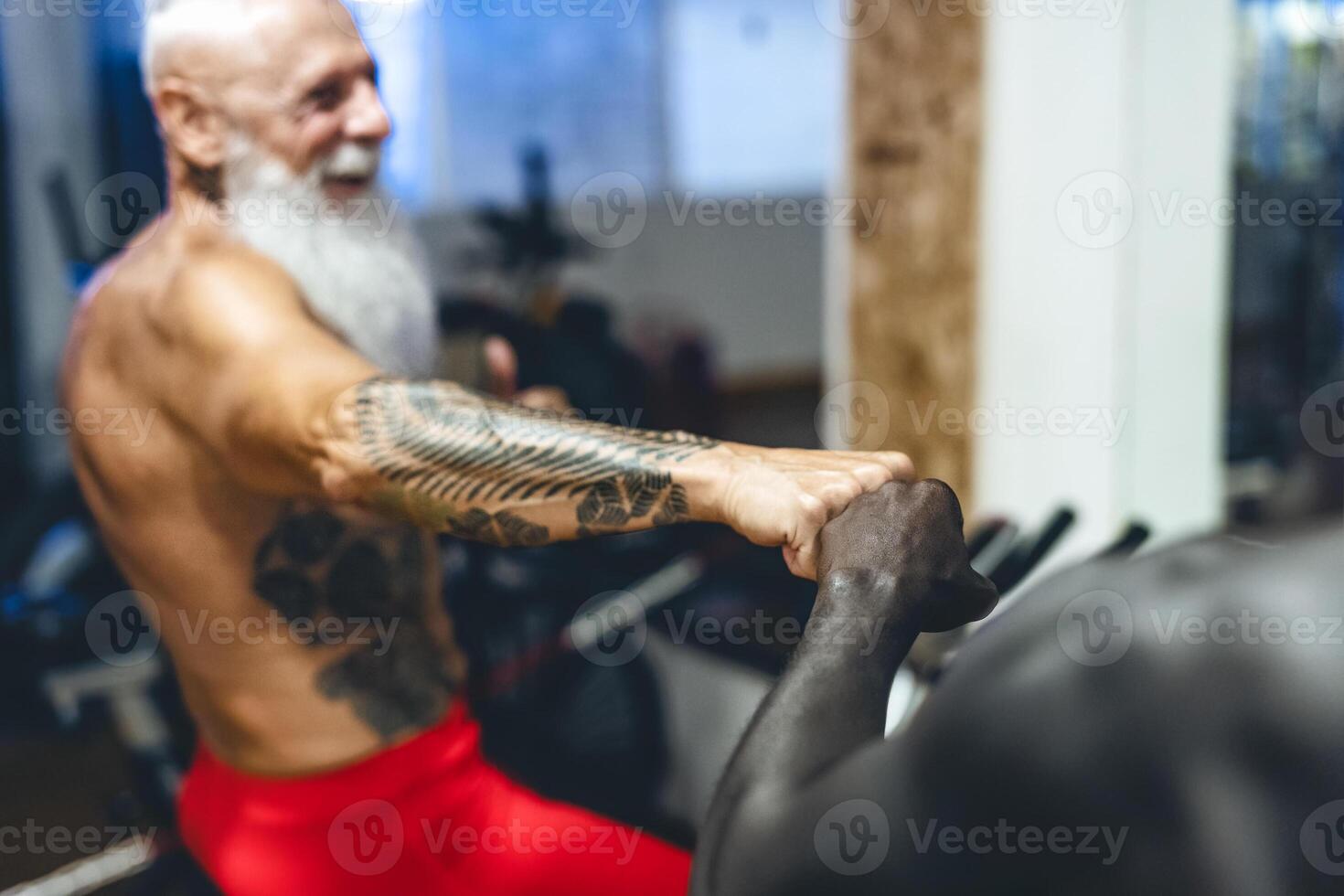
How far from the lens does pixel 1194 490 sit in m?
2.50

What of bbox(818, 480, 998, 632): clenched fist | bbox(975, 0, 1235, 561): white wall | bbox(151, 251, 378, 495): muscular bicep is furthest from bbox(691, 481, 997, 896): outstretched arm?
bbox(975, 0, 1235, 561): white wall

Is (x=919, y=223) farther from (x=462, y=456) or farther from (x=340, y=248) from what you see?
(x=462, y=456)

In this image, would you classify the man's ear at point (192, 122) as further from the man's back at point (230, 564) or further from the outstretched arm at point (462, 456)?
the outstretched arm at point (462, 456)

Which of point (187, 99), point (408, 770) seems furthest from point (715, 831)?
point (187, 99)

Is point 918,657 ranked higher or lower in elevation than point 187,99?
lower

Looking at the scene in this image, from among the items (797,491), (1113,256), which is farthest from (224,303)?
(1113,256)

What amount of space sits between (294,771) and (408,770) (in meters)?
0.11

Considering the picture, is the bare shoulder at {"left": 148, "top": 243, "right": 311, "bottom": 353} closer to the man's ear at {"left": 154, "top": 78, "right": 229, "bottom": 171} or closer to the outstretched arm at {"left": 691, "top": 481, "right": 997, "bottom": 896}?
the man's ear at {"left": 154, "top": 78, "right": 229, "bottom": 171}

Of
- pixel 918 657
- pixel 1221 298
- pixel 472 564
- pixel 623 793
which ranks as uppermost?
pixel 1221 298

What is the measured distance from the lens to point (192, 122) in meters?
0.97

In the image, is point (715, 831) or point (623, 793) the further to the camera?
point (623, 793)

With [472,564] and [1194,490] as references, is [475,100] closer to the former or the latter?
[472,564]

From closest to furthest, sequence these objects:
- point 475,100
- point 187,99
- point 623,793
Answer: point 187,99, point 623,793, point 475,100

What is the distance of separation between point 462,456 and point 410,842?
1.37 ft
